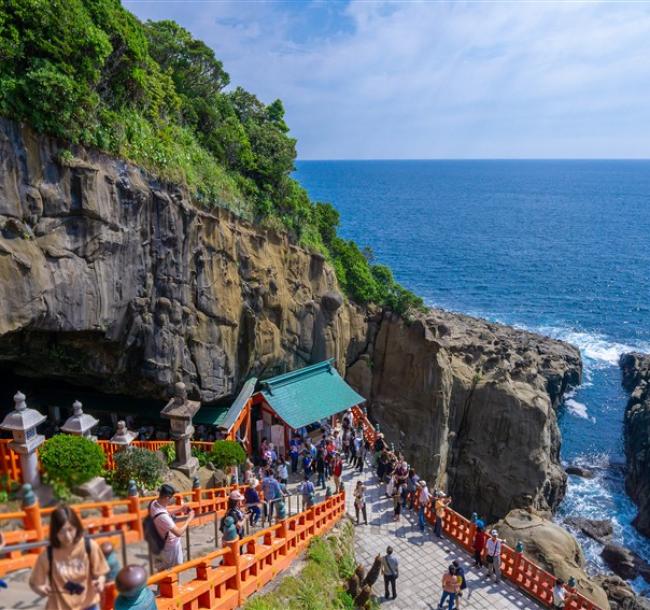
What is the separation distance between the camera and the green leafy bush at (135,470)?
1520 centimetres

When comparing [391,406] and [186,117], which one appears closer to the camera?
[186,117]

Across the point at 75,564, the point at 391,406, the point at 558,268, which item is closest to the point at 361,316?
the point at 391,406

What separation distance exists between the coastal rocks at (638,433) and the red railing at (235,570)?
108ft

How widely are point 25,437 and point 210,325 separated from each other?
11370 mm

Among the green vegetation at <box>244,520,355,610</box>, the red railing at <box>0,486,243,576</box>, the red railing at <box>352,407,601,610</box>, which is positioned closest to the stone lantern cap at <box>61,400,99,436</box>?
the red railing at <box>0,486,243,576</box>

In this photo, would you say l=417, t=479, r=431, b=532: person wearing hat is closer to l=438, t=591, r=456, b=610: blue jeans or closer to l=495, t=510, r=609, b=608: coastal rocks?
l=438, t=591, r=456, b=610: blue jeans

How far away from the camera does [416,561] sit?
18.5 m

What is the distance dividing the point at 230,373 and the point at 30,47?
1443cm

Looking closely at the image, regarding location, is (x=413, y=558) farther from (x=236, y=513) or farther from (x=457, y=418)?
(x=457, y=418)

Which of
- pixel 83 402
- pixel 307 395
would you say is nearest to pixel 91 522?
pixel 83 402

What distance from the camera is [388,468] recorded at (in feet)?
74.0

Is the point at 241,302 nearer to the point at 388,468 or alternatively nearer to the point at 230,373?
the point at 230,373

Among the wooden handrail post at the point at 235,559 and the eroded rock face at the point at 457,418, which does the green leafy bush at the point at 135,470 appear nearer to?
the wooden handrail post at the point at 235,559

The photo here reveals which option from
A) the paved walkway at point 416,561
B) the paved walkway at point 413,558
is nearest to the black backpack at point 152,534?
the paved walkway at point 413,558
